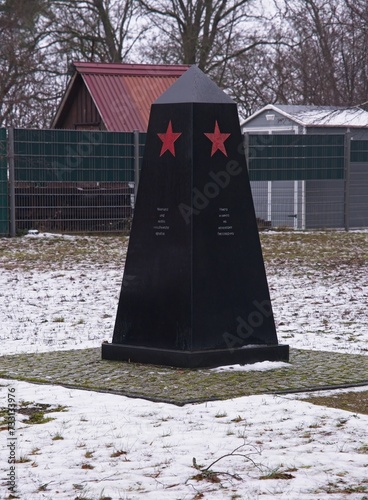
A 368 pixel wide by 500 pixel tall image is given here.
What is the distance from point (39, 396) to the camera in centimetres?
757

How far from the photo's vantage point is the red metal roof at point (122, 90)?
29.0 m

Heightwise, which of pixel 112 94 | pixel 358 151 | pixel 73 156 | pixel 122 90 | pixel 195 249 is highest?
pixel 122 90

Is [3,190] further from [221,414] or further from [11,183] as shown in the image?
[221,414]

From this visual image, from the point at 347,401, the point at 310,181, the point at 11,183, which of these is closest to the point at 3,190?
the point at 11,183

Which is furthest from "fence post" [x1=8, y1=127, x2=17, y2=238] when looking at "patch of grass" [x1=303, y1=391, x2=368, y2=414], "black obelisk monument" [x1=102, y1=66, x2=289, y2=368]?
"patch of grass" [x1=303, y1=391, x2=368, y2=414]

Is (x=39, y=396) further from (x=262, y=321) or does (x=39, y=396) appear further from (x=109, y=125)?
(x=109, y=125)

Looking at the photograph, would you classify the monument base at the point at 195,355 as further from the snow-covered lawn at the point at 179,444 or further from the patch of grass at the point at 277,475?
the patch of grass at the point at 277,475

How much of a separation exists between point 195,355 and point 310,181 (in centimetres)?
1954

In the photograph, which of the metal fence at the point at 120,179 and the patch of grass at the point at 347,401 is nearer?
the patch of grass at the point at 347,401

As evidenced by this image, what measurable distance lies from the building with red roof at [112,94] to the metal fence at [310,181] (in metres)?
3.80

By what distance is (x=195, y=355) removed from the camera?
8625 millimetres

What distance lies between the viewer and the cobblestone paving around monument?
7.70 metres

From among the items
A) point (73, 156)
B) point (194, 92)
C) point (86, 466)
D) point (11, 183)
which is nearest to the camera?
point (86, 466)

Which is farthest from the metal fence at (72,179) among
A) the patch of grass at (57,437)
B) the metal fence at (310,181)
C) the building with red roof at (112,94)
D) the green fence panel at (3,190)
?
the patch of grass at (57,437)
